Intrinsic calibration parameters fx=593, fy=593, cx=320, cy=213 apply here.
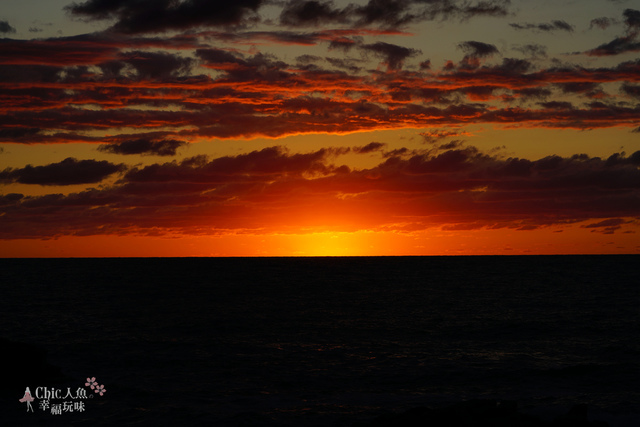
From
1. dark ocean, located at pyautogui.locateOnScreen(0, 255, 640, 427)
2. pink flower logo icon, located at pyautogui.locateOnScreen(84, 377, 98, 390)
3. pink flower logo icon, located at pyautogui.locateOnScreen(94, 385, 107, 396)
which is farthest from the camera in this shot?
pink flower logo icon, located at pyautogui.locateOnScreen(84, 377, 98, 390)

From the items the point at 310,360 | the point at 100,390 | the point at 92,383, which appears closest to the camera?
the point at 100,390

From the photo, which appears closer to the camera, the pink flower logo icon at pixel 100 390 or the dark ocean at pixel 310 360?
the dark ocean at pixel 310 360

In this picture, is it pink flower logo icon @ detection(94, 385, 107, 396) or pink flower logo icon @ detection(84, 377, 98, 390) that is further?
pink flower logo icon @ detection(84, 377, 98, 390)

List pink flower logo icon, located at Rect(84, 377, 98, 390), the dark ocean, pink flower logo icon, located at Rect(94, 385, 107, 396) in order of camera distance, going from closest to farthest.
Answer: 1. the dark ocean
2. pink flower logo icon, located at Rect(94, 385, 107, 396)
3. pink flower logo icon, located at Rect(84, 377, 98, 390)

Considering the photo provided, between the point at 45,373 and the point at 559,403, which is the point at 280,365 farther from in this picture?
the point at 559,403

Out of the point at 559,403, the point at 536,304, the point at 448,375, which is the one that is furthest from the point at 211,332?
the point at 536,304

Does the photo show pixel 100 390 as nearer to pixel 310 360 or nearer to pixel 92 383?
pixel 92 383

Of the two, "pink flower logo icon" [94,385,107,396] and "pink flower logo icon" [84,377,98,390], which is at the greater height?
"pink flower logo icon" [84,377,98,390]

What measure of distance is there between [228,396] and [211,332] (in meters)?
25.2

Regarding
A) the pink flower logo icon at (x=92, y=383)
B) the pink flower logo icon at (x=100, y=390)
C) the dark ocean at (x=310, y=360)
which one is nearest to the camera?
the dark ocean at (x=310, y=360)

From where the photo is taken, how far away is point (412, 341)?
53375 mm

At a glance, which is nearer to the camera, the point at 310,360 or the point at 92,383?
the point at 92,383

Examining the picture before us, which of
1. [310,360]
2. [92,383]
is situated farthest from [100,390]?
[310,360]

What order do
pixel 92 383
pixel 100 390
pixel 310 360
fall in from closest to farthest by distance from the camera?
pixel 100 390 → pixel 92 383 → pixel 310 360
